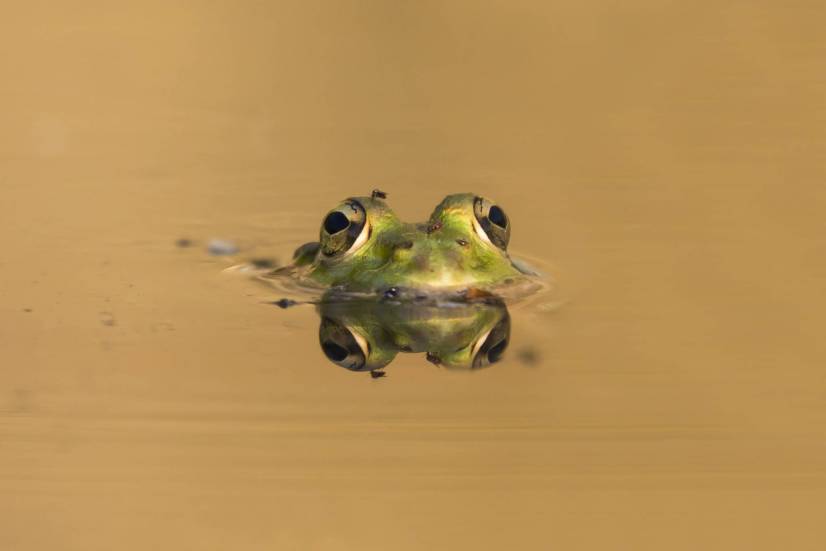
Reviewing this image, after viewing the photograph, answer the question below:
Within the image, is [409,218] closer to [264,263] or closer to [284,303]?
[264,263]

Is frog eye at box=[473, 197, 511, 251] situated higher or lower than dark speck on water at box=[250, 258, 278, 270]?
higher

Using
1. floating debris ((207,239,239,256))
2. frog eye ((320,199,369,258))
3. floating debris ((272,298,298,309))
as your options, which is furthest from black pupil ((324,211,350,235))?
floating debris ((207,239,239,256))

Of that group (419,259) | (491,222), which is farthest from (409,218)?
(419,259)

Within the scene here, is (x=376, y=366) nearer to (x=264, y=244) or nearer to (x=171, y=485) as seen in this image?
(x=171, y=485)

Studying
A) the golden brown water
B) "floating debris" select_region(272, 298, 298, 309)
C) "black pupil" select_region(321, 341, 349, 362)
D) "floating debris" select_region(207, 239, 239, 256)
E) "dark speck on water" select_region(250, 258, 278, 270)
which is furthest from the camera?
"floating debris" select_region(207, 239, 239, 256)

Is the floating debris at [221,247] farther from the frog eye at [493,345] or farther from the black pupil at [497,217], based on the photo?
the frog eye at [493,345]

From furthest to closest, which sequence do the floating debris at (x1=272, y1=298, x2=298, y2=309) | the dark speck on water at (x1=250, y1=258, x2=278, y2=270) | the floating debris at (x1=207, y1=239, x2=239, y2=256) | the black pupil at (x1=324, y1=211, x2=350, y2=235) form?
the floating debris at (x1=207, y1=239, x2=239, y2=256) < the dark speck on water at (x1=250, y1=258, x2=278, y2=270) < the black pupil at (x1=324, y1=211, x2=350, y2=235) < the floating debris at (x1=272, y1=298, x2=298, y2=309)

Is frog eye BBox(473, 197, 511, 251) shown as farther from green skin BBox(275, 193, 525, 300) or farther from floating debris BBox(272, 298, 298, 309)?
floating debris BBox(272, 298, 298, 309)

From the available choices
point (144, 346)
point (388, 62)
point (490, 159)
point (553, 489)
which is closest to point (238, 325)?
point (144, 346)
